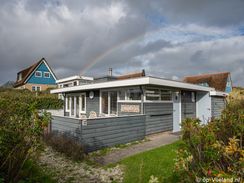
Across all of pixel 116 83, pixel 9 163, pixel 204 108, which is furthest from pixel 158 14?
pixel 9 163

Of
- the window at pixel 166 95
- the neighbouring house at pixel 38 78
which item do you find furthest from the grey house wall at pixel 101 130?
the neighbouring house at pixel 38 78

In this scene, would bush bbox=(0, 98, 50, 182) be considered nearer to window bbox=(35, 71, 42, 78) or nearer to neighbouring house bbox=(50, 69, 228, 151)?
neighbouring house bbox=(50, 69, 228, 151)

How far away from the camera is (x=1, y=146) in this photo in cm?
322

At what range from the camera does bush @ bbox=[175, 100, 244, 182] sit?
98.6 inches

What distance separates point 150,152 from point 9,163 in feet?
15.7

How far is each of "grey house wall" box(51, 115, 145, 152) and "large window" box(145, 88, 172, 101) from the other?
1.52 meters

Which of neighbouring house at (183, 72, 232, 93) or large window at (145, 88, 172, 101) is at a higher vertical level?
neighbouring house at (183, 72, 232, 93)

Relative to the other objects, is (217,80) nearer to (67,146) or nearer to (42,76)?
(67,146)

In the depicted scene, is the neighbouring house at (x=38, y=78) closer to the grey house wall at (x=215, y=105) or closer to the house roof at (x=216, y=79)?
the house roof at (x=216, y=79)

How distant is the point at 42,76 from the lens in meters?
39.8

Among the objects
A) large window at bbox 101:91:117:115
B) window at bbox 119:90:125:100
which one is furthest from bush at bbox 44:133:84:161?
large window at bbox 101:91:117:115

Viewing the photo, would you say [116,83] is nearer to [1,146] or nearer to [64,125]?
[64,125]

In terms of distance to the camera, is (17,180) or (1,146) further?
(17,180)

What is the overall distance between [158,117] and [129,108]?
1713 mm
